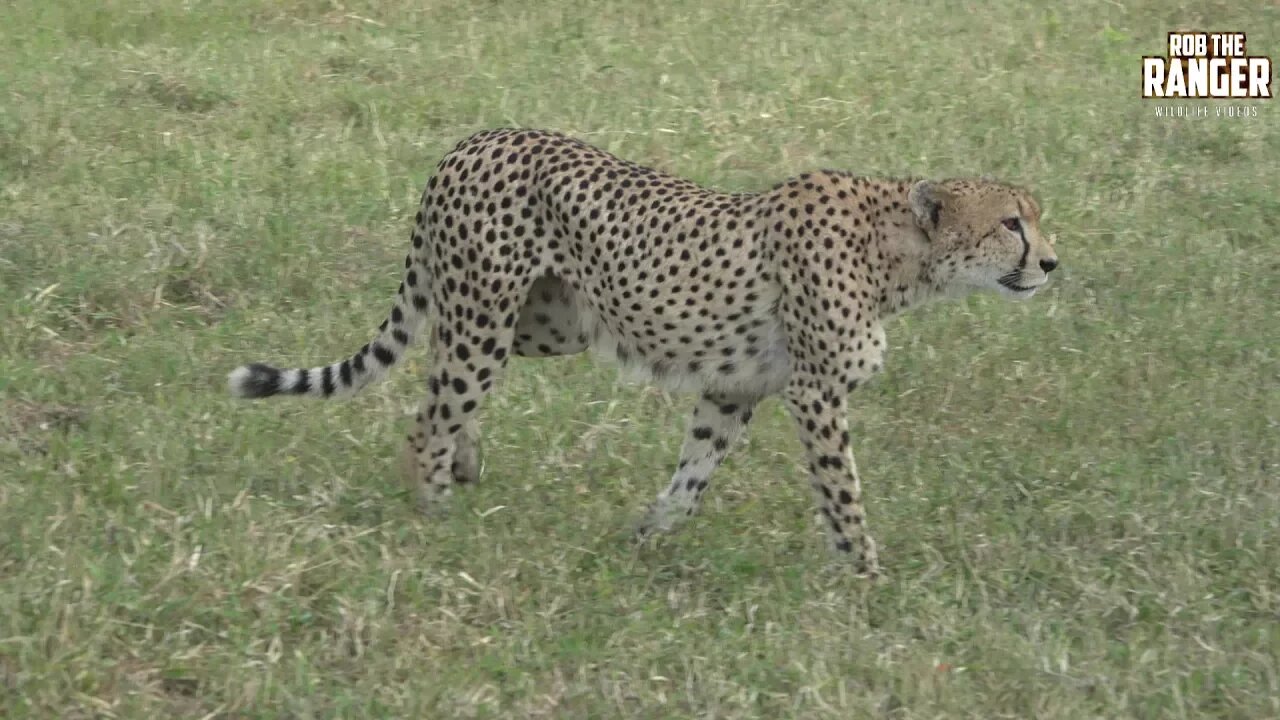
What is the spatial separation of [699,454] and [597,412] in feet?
2.35

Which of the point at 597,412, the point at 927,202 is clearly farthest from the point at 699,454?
the point at 927,202

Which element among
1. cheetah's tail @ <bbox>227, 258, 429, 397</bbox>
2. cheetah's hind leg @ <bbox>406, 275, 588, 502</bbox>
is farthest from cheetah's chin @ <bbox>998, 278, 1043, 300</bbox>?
cheetah's tail @ <bbox>227, 258, 429, 397</bbox>

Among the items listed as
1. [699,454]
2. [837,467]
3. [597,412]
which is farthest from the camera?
[597,412]

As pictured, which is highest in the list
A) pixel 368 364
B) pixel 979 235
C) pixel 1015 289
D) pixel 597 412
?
pixel 979 235

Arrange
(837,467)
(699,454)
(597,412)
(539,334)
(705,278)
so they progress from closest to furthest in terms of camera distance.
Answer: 1. (837,467)
2. (705,278)
3. (699,454)
4. (539,334)
5. (597,412)

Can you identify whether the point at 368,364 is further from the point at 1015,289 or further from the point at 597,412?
the point at 1015,289

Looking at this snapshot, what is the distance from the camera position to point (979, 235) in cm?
514

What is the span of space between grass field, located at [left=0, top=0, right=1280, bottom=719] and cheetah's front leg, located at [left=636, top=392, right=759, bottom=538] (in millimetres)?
99

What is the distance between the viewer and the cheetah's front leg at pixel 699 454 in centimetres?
524

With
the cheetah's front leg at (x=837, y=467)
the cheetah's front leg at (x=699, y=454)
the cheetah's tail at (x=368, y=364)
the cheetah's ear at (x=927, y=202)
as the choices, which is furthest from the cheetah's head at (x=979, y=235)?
the cheetah's tail at (x=368, y=364)

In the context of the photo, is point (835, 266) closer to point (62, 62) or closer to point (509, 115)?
point (509, 115)

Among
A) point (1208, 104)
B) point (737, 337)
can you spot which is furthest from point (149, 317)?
point (1208, 104)

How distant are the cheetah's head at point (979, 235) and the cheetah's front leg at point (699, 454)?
2.13 feet

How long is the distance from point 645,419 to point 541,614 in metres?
1.41
